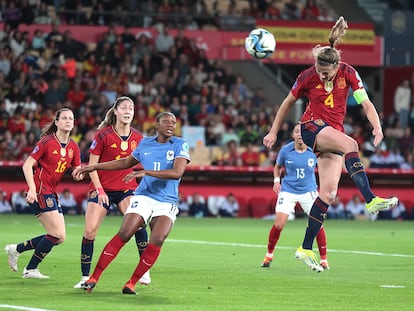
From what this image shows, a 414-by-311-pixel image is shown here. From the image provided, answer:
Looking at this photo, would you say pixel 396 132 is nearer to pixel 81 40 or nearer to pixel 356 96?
pixel 81 40

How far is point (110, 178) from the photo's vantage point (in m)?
14.2

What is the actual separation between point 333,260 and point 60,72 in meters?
17.8

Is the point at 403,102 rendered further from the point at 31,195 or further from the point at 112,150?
the point at 31,195

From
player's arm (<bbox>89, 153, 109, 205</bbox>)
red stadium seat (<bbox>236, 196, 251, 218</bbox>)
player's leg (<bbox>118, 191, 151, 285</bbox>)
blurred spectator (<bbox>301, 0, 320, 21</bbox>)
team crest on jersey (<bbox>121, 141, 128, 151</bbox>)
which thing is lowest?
red stadium seat (<bbox>236, 196, 251, 218</bbox>)

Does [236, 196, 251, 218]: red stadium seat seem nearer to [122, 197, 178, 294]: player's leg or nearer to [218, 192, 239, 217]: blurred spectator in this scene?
[218, 192, 239, 217]: blurred spectator

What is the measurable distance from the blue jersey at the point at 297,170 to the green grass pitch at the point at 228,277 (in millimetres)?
1182

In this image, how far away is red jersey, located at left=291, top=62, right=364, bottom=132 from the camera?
44.6ft

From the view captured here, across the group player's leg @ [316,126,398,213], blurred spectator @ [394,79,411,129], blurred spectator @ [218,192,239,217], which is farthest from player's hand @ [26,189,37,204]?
blurred spectator @ [394,79,411,129]

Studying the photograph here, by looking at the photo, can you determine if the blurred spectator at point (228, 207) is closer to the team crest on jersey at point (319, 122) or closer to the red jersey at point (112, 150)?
the red jersey at point (112, 150)

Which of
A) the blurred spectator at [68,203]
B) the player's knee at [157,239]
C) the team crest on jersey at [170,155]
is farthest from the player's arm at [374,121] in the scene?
the blurred spectator at [68,203]

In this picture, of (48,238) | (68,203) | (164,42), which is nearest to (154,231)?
(48,238)

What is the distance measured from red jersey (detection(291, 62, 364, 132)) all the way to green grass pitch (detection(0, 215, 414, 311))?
81.4 inches

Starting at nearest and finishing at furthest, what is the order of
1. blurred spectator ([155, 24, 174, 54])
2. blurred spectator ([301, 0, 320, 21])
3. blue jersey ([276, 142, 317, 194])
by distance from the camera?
blue jersey ([276, 142, 317, 194]), blurred spectator ([155, 24, 174, 54]), blurred spectator ([301, 0, 320, 21])

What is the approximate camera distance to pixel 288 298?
1255 cm
